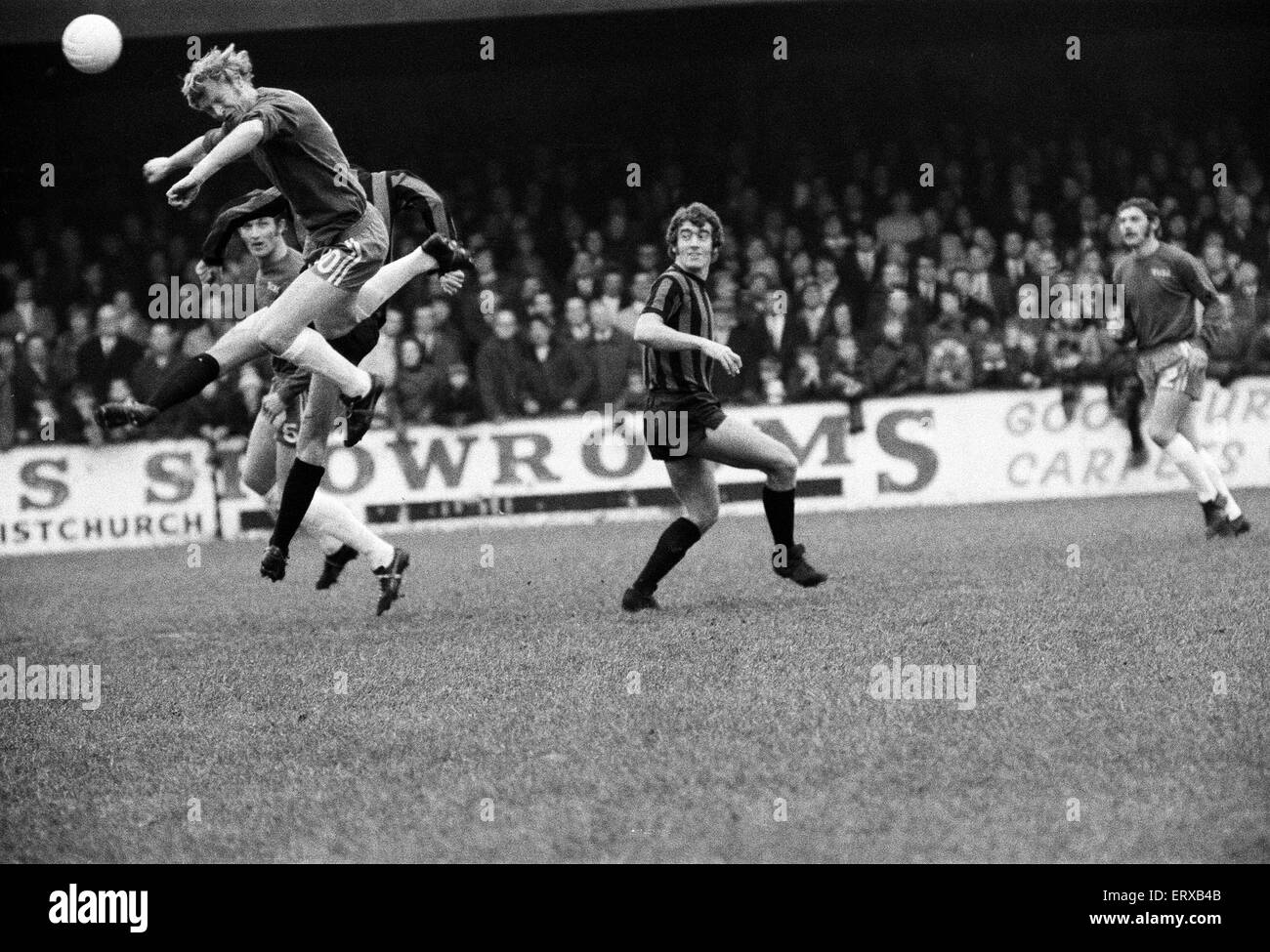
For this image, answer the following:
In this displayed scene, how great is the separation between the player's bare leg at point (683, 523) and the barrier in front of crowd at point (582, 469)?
7269 mm

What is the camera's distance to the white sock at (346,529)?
8992mm

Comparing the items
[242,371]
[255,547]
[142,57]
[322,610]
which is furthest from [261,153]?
[142,57]

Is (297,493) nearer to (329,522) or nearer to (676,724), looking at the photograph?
(329,522)

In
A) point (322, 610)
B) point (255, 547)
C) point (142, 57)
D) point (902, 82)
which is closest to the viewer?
point (322, 610)

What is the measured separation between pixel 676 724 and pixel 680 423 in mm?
2825

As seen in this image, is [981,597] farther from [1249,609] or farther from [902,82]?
[902,82]

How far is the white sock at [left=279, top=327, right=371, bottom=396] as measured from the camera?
788 cm

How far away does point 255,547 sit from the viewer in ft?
50.1

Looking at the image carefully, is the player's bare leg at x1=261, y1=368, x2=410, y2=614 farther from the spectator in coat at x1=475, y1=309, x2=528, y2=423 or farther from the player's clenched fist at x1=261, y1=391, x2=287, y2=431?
the spectator in coat at x1=475, y1=309, x2=528, y2=423

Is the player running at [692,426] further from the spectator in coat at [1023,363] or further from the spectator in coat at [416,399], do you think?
the spectator in coat at [1023,363]

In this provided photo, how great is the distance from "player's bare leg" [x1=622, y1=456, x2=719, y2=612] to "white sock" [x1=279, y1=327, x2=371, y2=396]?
5.20ft

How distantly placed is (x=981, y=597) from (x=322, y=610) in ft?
11.3

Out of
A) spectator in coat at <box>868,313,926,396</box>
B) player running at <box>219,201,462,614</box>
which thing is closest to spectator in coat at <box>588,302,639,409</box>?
spectator in coat at <box>868,313,926,396</box>

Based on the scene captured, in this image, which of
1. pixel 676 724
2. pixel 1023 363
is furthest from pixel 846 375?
pixel 676 724
